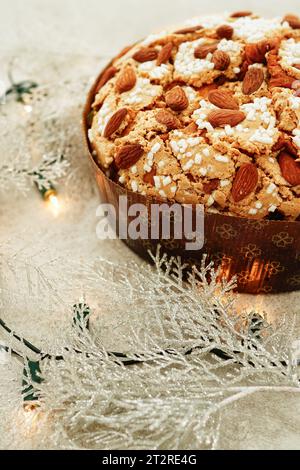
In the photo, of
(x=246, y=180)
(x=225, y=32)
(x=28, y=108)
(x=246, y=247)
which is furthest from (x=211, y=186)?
(x=28, y=108)

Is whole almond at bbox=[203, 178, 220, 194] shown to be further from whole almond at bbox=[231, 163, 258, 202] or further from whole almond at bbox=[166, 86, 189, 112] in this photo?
whole almond at bbox=[166, 86, 189, 112]

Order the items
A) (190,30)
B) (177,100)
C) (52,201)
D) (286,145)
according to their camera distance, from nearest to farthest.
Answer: (286,145)
(177,100)
(190,30)
(52,201)

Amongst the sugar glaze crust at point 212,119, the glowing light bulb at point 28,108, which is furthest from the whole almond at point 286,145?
the glowing light bulb at point 28,108

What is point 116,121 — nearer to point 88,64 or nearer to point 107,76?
point 107,76

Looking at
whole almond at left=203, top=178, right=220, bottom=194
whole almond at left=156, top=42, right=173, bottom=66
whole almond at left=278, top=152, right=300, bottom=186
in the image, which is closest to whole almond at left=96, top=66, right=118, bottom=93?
whole almond at left=156, top=42, right=173, bottom=66

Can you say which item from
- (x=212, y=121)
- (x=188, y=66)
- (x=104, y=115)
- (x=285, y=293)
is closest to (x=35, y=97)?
(x=104, y=115)

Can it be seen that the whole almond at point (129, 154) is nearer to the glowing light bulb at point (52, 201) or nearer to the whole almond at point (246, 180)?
the whole almond at point (246, 180)
